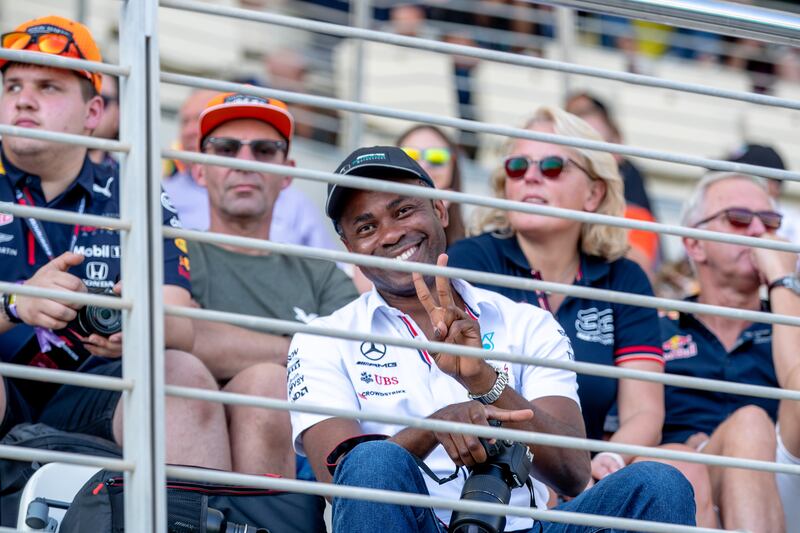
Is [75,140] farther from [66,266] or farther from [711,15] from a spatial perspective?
[711,15]

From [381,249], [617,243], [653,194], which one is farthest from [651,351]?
[653,194]

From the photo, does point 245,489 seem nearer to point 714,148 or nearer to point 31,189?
point 31,189

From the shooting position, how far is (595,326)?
357cm

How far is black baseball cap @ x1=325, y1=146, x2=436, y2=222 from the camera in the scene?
2.88 meters

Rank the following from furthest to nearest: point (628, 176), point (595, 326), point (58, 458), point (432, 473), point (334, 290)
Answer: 1. point (628, 176)
2. point (334, 290)
3. point (595, 326)
4. point (432, 473)
5. point (58, 458)

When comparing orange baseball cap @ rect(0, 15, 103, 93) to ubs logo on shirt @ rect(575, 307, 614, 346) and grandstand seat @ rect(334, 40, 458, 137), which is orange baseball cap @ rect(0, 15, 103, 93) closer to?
ubs logo on shirt @ rect(575, 307, 614, 346)

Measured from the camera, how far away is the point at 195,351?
11.6 ft

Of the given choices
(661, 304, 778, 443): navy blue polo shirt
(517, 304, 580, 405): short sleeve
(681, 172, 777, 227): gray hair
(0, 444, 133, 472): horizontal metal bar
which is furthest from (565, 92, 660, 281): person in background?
(0, 444, 133, 472): horizontal metal bar

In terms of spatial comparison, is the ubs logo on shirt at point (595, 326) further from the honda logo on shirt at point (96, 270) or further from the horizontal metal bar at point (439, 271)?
the honda logo on shirt at point (96, 270)

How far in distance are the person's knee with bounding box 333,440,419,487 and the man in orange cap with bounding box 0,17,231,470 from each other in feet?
2.21

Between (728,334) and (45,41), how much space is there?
2.33 metres

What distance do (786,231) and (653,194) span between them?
2.02m

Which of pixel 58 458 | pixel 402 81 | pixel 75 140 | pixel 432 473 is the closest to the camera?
pixel 58 458

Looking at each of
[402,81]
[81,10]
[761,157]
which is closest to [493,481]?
[761,157]
